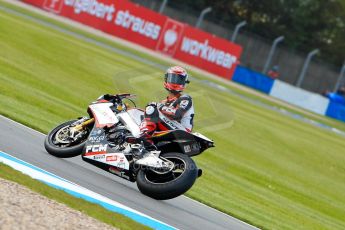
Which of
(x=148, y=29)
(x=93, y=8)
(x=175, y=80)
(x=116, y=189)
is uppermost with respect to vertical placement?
(x=175, y=80)

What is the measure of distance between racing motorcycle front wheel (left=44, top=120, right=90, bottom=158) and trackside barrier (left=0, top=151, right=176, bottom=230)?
1308mm

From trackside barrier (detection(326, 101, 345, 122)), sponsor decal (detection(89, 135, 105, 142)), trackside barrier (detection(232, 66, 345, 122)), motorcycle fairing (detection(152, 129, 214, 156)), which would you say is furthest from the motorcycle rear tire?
trackside barrier (detection(326, 101, 345, 122))

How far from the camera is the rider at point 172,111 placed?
11.5 meters

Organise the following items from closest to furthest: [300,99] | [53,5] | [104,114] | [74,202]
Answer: [74,202] < [104,114] < [53,5] < [300,99]

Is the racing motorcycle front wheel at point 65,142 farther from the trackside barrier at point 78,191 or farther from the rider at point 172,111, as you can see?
the trackside barrier at point 78,191

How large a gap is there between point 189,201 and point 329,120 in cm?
3482

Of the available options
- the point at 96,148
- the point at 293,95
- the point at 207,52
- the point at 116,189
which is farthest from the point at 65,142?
the point at 293,95

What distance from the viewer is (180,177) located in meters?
10.8

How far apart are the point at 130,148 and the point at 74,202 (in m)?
2.69

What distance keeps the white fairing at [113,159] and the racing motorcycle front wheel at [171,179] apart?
0.26 m

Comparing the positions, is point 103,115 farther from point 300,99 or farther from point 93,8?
point 300,99

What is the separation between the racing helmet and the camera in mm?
11656

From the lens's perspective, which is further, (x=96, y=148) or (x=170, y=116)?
(x=96, y=148)

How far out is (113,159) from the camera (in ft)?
37.9
